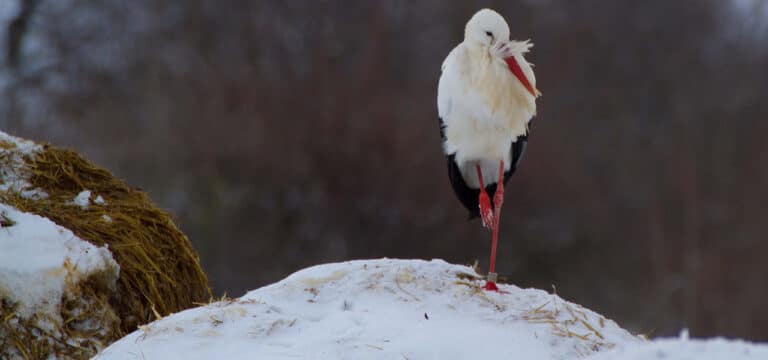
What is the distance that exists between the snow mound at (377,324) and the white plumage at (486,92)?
0.86 m

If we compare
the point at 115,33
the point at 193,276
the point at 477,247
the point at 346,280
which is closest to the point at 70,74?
the point at 115,33

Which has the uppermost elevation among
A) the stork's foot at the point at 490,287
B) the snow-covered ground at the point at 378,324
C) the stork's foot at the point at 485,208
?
the stork's foot at the point at 485,208

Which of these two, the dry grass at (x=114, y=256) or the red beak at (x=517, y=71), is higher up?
the red beak at (x=517, y=71)

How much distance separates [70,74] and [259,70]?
2074mm

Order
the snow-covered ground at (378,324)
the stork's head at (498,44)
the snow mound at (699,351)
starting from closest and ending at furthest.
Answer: the snow mound at (699,351) → the snow-covered ground at (378,324) → the stork's head at (498,44)

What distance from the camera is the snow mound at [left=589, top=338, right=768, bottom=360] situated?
1.74 metres

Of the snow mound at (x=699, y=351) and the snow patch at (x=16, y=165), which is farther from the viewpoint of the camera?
the snow patch at (x=16, y=165)

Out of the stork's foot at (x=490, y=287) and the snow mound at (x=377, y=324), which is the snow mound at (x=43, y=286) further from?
the stork's foot at (x=490, y=287)

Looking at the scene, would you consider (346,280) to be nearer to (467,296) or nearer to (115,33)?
(467,296)

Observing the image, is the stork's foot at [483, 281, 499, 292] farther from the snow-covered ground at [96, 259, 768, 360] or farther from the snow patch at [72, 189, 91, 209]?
the snow patch at [72, 189, 91, 209]

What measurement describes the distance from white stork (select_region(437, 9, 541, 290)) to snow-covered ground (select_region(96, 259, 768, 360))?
55 cm

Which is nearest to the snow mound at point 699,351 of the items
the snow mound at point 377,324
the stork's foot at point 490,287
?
the snow mound at point 377,324

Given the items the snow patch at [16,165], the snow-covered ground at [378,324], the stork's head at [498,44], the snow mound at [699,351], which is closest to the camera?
the snow mound at [699,351]

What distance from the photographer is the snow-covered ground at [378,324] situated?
7.54 feet
